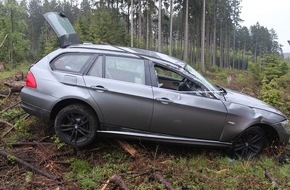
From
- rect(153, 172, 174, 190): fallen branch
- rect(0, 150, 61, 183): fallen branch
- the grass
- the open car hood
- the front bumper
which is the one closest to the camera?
rect(153, 172, 174, 190): fallen branch

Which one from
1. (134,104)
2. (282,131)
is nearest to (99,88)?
(134,104)

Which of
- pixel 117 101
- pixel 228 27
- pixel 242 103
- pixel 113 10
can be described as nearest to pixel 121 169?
pixel 117 101

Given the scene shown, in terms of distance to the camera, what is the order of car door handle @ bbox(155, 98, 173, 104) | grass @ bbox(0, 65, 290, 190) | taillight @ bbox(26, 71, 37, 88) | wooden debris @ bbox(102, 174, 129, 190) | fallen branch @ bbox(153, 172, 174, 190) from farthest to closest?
1. taillight @ bbox(26, 71, 37, 88)
2. car door handle @ bbox(155, 98, 173, 104)
3. grass @ bbox(0, 65, 290, 190)
4. fallen branch @ bbox(153, 172, 174, 190)
5. wooden debris @ bbox(102, 174, 129, 190)

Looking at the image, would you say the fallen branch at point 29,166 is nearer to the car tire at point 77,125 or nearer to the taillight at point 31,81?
the car tire at point 77,125

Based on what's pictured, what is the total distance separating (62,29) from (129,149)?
2.79 metres

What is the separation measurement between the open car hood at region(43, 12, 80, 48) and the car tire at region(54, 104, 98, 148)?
1.45 m

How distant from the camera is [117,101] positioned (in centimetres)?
543

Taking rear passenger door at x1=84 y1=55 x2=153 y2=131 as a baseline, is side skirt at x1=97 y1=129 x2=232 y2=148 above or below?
below

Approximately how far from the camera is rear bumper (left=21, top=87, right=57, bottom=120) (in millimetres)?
5602

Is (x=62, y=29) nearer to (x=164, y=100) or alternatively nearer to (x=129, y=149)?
(x=164, y=100)

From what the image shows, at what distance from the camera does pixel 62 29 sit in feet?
21.5

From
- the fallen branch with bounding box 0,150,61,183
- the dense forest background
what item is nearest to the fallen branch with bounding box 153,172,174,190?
the fallen branch with bounding box 0,150,61,183

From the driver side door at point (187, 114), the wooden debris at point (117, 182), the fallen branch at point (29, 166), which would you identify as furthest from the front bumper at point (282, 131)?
the fallen branch at point (29, 166)

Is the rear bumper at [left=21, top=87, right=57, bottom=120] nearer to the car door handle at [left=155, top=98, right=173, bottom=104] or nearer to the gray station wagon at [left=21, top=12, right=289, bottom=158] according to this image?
the gray station wagon at [left=21, top=12, right=289, bottom=158]
